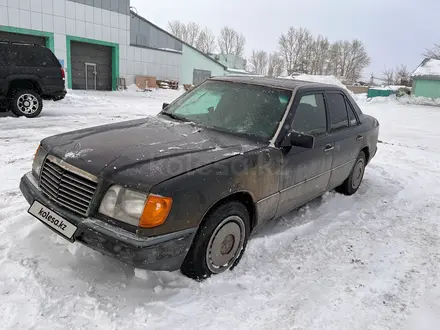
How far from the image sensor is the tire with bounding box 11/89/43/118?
9.69 meters

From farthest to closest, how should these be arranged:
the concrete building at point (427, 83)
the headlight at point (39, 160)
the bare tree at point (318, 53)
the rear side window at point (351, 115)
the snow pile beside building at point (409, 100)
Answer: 1. the bare tree at point (318, 53)
2. the concrete building at point (427, 83)
3. the snow pile beside building at point (409, 100)
4. the rear side window at point (351, 115)
5. the headlight at point (39, 160)

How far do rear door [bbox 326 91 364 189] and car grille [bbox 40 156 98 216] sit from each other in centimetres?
281

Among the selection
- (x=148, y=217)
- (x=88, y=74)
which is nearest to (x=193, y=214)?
(x=148, y=217)

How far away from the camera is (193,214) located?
8.42 feet

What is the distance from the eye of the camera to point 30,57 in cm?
973

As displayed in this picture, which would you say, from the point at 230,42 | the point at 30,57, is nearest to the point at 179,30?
the point at 230,42

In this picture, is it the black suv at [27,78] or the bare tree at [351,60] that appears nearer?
the black suv at [27,78]

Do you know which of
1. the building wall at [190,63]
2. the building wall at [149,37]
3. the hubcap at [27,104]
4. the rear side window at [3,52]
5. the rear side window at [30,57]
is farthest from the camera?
the building wall at [190,63]

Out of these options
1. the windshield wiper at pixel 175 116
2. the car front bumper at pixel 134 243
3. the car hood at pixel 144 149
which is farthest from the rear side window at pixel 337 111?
the car front bumper at pixel 134 243

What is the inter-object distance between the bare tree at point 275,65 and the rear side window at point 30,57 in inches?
2749

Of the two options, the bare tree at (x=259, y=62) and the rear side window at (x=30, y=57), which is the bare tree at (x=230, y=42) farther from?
the rear side window at (x=30, y=57)

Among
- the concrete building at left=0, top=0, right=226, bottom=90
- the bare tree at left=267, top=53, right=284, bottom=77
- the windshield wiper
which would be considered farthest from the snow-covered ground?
the bare tree at left=267, top=53, right=284, bottom=77

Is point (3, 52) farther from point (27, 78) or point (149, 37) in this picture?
point (149, 37)

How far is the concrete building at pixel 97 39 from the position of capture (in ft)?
61.9
